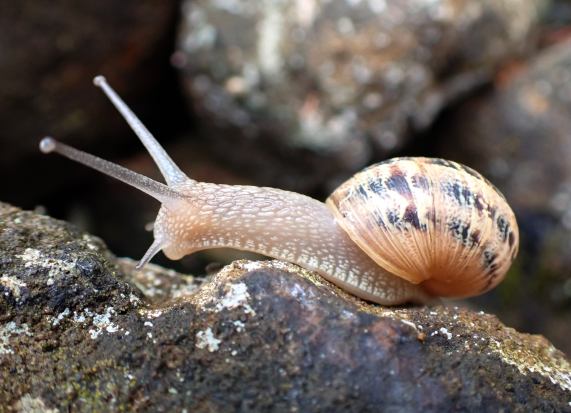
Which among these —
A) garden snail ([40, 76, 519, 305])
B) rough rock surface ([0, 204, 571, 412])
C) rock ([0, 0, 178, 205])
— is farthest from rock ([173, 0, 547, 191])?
rough rock surface ([0, 204, 571, 412])

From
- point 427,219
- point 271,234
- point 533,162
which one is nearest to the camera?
point 427,219

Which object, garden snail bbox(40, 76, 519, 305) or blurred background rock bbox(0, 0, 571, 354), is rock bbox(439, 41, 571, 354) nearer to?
blurred background rock bbox(0, 0, 571, 354)

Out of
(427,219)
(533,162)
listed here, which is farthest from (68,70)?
(533,162)

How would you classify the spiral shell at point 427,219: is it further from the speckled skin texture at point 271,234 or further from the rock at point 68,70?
the rock at point 68,70

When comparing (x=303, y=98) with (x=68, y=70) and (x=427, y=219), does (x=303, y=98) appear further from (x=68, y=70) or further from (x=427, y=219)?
(x=427, y=219)

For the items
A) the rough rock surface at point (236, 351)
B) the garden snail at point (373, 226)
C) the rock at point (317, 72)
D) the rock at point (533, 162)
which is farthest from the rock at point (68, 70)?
the rough rock surface at point (236, 351)

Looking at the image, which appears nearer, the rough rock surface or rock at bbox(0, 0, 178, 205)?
the rough rock surface
